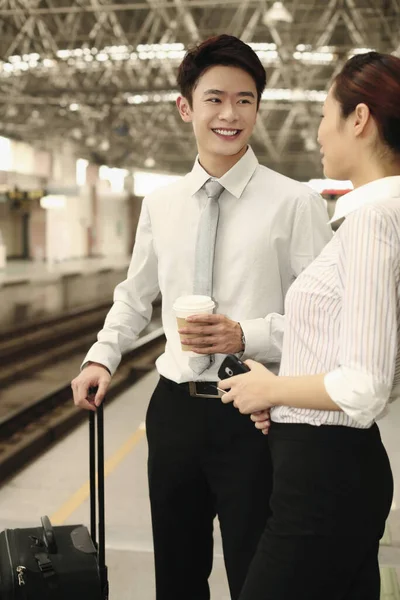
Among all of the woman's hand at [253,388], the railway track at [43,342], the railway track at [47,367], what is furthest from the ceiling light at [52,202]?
the woman's hand at [253,388]

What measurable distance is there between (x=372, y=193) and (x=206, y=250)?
70cm

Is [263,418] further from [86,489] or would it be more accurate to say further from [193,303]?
[86,489]

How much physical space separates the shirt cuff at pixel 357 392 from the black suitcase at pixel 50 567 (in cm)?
89

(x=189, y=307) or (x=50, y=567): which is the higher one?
(x=189, y=307)

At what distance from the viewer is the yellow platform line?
4429mm

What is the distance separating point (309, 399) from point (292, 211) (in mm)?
765

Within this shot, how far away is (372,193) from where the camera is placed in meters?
1.47

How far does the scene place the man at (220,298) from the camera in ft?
6.63

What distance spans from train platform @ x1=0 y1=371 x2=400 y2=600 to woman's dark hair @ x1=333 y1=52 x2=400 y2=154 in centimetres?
233

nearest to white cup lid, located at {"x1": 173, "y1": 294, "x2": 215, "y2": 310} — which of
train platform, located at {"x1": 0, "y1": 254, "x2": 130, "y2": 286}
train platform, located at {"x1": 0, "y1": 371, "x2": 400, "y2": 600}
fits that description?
train platform, located at {"x1": 0, "y1": 371, "x2": 400, "y2": 600}

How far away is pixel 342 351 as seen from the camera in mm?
1395

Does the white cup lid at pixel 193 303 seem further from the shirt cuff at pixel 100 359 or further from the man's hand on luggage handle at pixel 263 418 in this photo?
the shirt cuff at pixel 100 359

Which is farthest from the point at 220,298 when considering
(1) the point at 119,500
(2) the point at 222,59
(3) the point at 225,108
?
(1) the point at 119,500

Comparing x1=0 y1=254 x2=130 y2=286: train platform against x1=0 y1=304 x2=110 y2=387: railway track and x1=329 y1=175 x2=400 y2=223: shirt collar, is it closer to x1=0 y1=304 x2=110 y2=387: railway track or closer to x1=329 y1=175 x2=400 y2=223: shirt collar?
x1=0 y1=304 x2=110 y2=387: railway track
